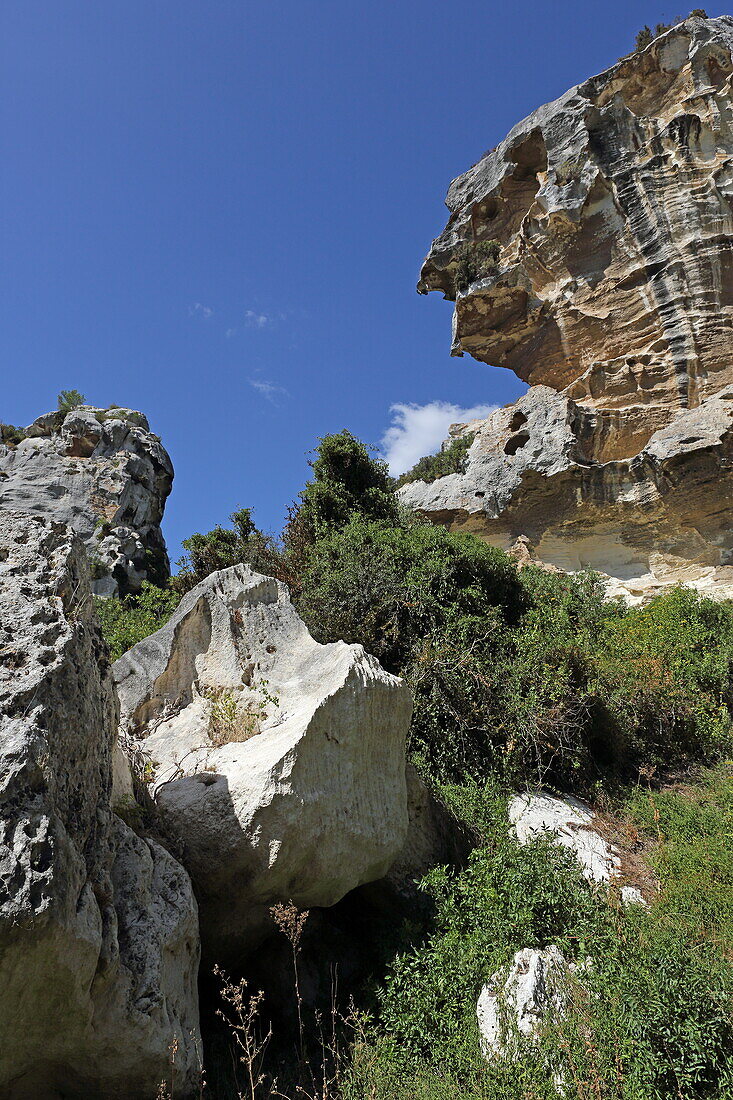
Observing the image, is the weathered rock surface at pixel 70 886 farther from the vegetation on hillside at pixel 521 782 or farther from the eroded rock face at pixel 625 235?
the eroded rock face at pixel 625 235

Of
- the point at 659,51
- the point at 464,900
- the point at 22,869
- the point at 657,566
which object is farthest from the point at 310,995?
the point at 659,51

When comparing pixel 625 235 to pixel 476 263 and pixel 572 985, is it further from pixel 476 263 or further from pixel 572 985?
pixel 572 985

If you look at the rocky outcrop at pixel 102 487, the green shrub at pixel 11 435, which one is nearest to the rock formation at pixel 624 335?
the rocky outcrop at pixel 102 487

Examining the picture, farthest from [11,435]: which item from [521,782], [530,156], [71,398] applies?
[521,782]

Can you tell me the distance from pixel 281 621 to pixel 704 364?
52.3ft

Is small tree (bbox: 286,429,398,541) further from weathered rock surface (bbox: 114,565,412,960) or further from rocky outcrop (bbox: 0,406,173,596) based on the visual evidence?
rocky outcrop (bbox: 0,406,173,596)

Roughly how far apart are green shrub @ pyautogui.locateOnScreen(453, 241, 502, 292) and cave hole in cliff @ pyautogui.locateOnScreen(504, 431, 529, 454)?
24.5ft

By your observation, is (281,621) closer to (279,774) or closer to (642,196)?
(279,774)

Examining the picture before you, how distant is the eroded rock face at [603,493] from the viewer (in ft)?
50.2

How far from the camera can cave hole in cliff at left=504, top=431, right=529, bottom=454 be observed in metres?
17.7

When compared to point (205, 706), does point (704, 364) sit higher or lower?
higher

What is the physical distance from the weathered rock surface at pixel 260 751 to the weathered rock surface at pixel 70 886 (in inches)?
18.4

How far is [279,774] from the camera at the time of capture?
4047 mm

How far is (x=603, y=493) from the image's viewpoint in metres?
16.6
